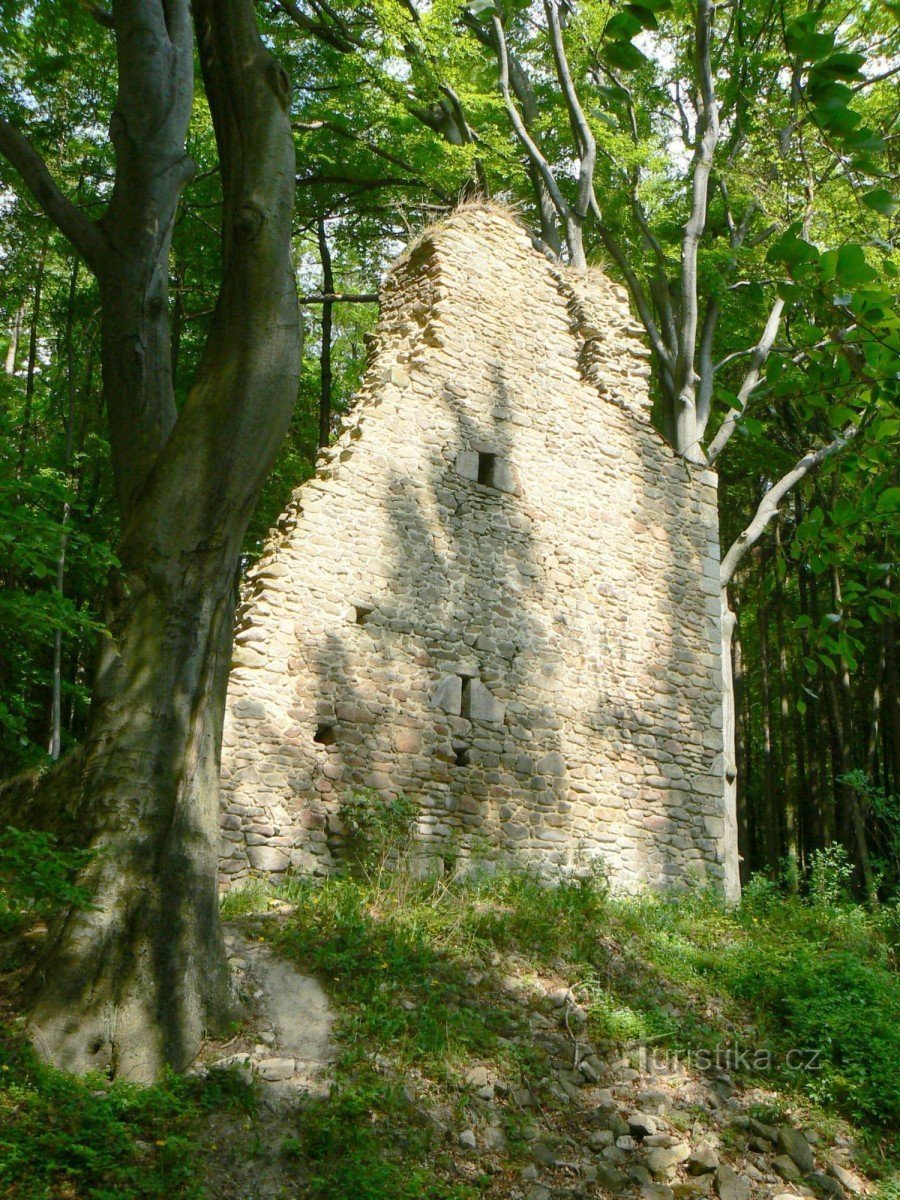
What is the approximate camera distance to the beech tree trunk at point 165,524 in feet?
15.3

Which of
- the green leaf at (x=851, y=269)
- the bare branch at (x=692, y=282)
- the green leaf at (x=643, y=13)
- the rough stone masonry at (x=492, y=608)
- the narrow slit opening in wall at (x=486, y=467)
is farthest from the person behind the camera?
the bare branch at (x=692, y=282)

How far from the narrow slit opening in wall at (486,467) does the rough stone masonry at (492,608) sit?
41 millimetres

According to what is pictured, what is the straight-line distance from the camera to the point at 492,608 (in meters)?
9.47

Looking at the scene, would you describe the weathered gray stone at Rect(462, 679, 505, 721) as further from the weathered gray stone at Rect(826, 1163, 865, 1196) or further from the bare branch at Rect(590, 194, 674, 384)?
the bare branch at Rect(590, 194, 674, 384)

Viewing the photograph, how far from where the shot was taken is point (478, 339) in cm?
1007

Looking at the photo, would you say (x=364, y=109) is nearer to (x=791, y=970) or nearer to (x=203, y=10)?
(x=203, y=10)

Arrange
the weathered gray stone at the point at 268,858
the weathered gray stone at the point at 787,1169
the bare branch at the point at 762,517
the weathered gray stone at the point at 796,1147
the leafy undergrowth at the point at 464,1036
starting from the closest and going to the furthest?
the leafy undergrowth at the point at 464,1036, the weathered gray stone at the point at 787,1169, the weathered gray stone at the point at 796,1147, the weathered gray stone at the point at 268,858, the bare branch at the point at 762,517

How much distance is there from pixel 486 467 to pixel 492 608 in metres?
1.45

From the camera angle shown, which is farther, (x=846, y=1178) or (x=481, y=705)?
(x=481, y=705)

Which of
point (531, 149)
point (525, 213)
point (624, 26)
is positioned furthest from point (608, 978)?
point (525, 213)

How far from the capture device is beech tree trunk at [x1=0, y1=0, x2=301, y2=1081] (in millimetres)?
4656

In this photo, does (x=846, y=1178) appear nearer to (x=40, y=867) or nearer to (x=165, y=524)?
(x=40, y=867)

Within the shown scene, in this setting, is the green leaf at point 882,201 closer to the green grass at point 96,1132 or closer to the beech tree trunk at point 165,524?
the beech tree trunk at point 165,524

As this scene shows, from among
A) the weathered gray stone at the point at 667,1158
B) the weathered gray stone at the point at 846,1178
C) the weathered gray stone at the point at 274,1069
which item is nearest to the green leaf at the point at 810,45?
the weathered gray stone at the point at 274,1069
